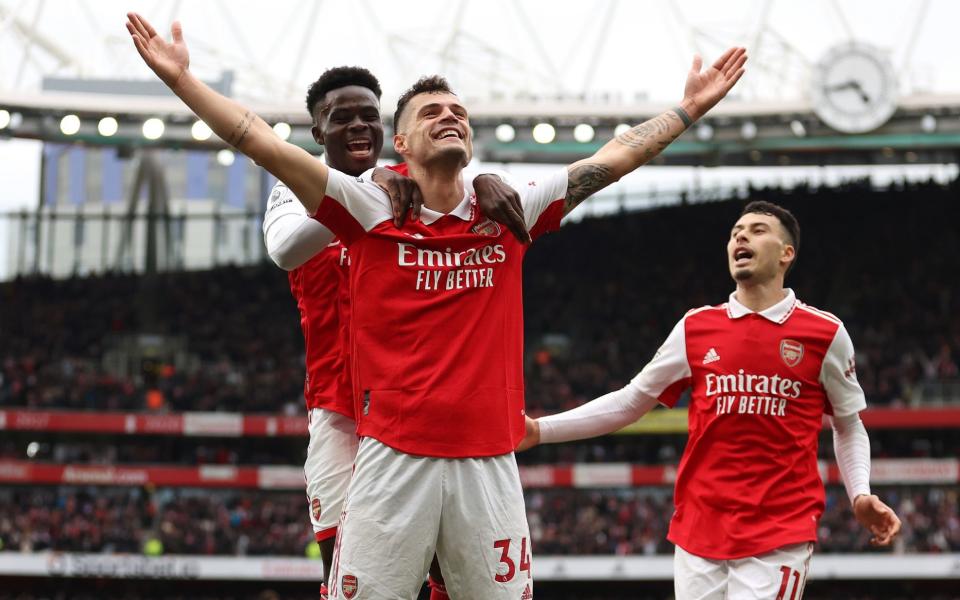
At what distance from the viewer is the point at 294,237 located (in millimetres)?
4543

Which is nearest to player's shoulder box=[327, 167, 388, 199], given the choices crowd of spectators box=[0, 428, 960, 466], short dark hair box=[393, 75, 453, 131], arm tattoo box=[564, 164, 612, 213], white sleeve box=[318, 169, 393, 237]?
white sleeve box=[318, 169, 393, 237]

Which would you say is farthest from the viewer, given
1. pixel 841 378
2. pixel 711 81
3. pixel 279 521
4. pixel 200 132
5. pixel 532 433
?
pixel 279 521

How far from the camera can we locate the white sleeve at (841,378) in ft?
18.3

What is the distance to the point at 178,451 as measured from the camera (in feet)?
97.5

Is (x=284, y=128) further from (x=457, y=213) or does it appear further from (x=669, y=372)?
(x=457, y=213)

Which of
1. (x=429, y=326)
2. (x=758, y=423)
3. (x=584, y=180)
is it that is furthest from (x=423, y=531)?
(x=758, y=423)

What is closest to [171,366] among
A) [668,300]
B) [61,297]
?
[61,297]

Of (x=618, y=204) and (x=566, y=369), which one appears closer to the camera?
(x=566, y=369)

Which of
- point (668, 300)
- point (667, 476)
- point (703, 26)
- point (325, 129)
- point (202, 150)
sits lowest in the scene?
point (667, 476)

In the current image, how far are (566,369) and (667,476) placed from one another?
463 centimetres

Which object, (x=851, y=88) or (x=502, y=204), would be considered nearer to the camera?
(x=502, y=204)

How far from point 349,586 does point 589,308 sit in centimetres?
2859

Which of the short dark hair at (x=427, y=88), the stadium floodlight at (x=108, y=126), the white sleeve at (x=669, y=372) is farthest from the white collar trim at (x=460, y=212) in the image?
the stadium floodlight at (x=108, y=126)

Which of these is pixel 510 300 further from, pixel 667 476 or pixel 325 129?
pixel 667 476
